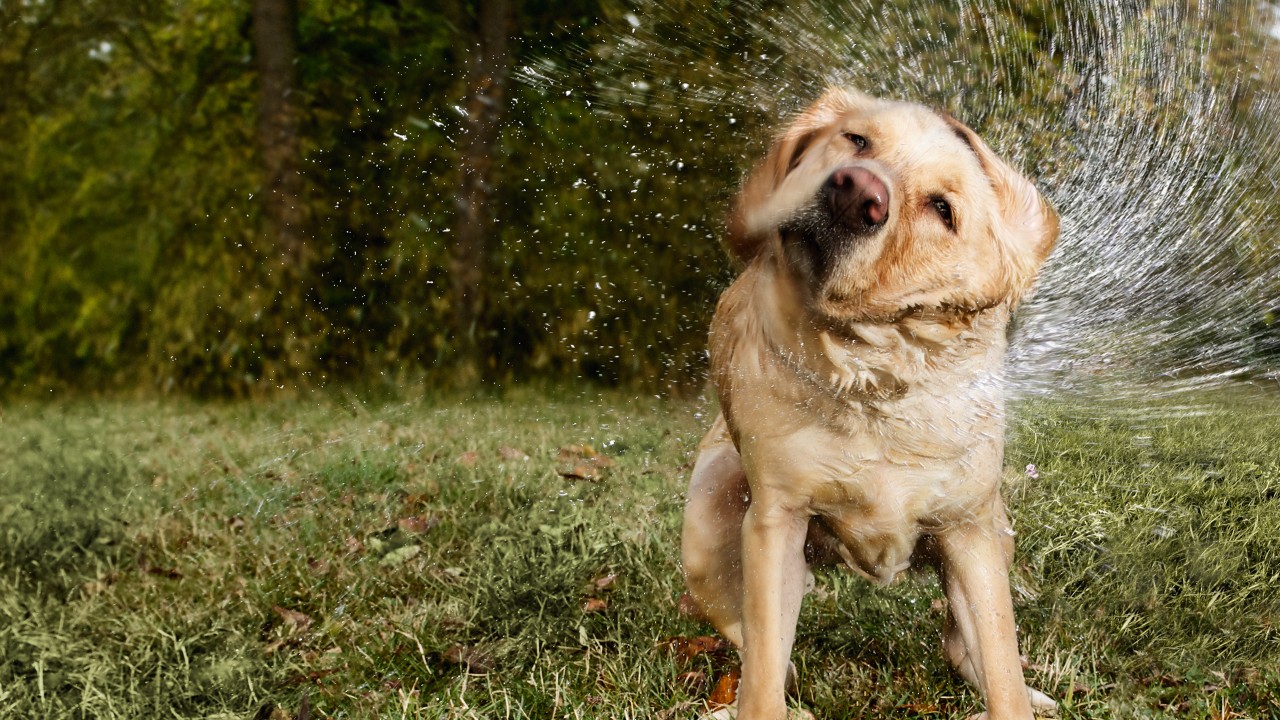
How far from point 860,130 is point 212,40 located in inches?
322

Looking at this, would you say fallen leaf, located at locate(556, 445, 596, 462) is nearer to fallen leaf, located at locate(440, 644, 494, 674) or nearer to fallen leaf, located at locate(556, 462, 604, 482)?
fallen leaf, located at locate(556, 462, 604, 482)

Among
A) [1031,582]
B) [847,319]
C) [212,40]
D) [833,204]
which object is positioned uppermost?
[212,40]

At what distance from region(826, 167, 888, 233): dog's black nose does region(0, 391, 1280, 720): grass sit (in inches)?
43.8

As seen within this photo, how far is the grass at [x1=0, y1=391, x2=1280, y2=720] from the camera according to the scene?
108 inches

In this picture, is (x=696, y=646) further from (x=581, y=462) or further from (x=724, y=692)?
(x=581, y=462)

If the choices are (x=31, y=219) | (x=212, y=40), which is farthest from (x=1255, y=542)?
(x=31, y=219)

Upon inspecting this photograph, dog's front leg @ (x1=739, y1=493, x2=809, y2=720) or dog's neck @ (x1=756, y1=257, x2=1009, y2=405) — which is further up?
dog's neck @ (x1=756, y1=257, x2=1009, y2=405)

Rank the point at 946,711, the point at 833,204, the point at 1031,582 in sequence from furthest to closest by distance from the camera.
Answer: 1. the point at 1031,582
2. the point at 946,711
3. the point at 833,204

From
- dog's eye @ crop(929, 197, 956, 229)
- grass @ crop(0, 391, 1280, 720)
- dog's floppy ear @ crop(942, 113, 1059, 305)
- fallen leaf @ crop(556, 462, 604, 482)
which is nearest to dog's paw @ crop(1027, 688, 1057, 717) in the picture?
grass @ crop(0, 391, 1280, 720)

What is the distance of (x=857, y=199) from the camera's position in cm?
170

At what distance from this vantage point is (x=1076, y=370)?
10.8ft

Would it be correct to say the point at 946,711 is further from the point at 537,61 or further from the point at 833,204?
the point at 537,61

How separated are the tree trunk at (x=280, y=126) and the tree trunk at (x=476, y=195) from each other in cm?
152

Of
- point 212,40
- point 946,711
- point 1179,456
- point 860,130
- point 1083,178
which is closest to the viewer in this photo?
point 860,130
